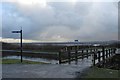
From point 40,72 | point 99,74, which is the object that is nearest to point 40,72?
point 40,72

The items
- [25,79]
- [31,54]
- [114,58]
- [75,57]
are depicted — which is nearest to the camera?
[25,79]

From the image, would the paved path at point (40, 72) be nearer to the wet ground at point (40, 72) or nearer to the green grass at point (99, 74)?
the wet ground at point (40, 72)

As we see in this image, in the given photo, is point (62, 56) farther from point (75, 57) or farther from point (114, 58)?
point (114, 58)

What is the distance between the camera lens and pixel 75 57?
22859mm

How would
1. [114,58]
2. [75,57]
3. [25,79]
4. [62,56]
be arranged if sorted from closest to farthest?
[25,79] < [62,56] < [75,57] < [114,58]

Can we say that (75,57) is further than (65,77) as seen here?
Yes

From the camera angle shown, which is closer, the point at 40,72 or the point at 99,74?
the point at 99,74

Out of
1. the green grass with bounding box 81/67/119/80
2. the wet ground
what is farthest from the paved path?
the green grass with bounding box 81/67/119/80

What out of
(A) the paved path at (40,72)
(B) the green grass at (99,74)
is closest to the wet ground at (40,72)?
(A) the paved path at (40,72)

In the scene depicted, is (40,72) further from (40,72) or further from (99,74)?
(99,74)

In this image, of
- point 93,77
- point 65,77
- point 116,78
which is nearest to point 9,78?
point 65,77

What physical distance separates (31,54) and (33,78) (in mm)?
29426

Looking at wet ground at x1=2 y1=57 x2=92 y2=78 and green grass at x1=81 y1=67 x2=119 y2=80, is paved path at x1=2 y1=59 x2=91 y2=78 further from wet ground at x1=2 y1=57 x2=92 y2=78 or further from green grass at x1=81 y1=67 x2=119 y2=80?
green grass at x1=81 y1=67 x2=119 y2=80

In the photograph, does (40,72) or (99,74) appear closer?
(99,74)
